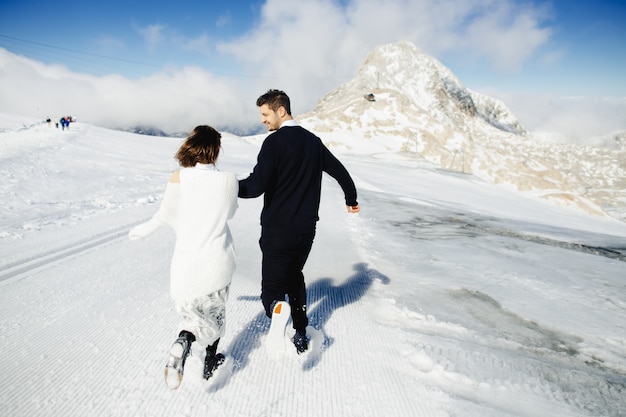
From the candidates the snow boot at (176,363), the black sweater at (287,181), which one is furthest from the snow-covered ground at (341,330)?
the black sweater at (287,181)

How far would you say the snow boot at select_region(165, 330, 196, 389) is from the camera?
176 centimetres

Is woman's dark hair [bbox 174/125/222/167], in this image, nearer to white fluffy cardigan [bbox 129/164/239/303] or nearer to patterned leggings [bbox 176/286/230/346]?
white fluffy cardigan [bbox 129/164/239/303]

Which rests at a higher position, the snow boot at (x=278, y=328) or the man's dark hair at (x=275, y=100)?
the man's dark hair at (x=275, y=100)

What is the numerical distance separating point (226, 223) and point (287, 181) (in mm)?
606

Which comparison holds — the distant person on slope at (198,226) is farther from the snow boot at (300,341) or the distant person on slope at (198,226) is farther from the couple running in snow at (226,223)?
the snow boot at (300,341)

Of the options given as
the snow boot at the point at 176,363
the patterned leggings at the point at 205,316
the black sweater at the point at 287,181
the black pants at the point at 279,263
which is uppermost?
the black sweater at the point at 287,181

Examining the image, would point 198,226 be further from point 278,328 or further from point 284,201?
point 278,328

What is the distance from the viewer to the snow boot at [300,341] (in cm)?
247

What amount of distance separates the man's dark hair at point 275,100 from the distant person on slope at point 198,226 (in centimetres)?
58

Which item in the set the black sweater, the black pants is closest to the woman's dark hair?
the black sweater

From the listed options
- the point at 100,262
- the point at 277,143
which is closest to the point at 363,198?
the point at 100,262

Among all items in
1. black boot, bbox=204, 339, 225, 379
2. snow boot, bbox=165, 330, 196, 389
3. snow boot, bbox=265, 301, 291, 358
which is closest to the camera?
snow boot, bbox=165, 330, 196, 389

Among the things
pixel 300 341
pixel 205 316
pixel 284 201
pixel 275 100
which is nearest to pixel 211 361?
pixel 205 316

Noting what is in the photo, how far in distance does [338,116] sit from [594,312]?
221 ft
